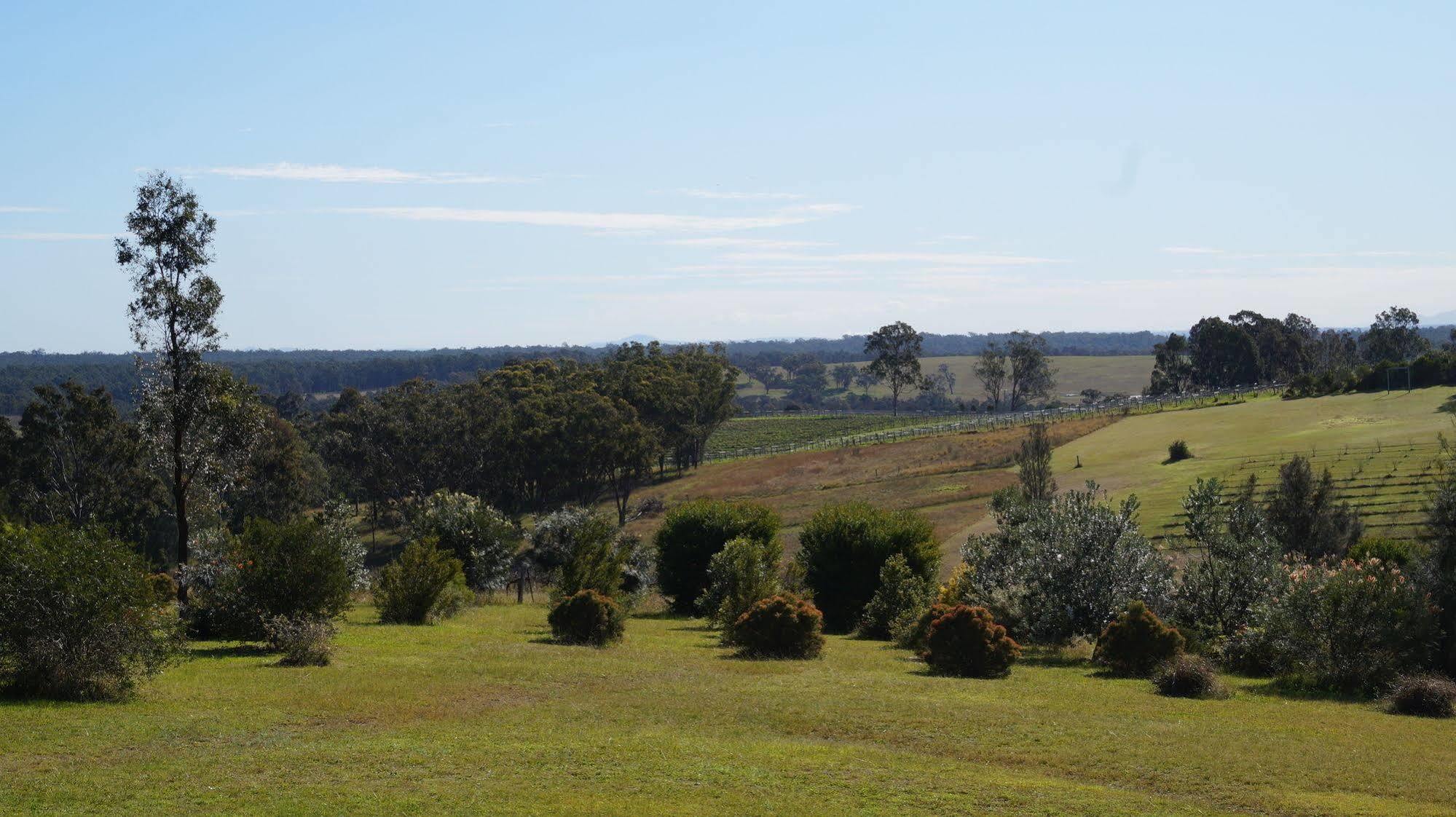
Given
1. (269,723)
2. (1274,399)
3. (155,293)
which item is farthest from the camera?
(1274,399)

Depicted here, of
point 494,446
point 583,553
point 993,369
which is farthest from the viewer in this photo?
point 993,369

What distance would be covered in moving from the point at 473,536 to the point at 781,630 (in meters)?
18.4

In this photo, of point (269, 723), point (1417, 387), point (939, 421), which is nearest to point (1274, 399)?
point (1417, 387)

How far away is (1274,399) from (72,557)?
101945 mm

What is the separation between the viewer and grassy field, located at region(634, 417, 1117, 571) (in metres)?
68.9

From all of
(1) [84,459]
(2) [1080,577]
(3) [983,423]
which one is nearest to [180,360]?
(2) [1080,577]

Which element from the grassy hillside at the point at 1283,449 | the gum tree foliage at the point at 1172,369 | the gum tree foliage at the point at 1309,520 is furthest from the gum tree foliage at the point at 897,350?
the gum tree foliage at the point at 1309,520

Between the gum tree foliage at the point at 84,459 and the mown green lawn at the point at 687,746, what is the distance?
45.0 m

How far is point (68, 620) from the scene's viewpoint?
18.5 m

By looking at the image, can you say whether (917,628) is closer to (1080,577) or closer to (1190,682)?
(1080,577)

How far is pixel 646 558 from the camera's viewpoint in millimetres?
45062

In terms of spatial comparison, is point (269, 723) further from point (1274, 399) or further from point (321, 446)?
point (1274, 399)

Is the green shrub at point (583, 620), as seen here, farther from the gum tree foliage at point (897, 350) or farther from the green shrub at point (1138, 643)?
the gum tree foliage at point (897, 350)

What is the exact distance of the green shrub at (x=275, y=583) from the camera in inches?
1029
